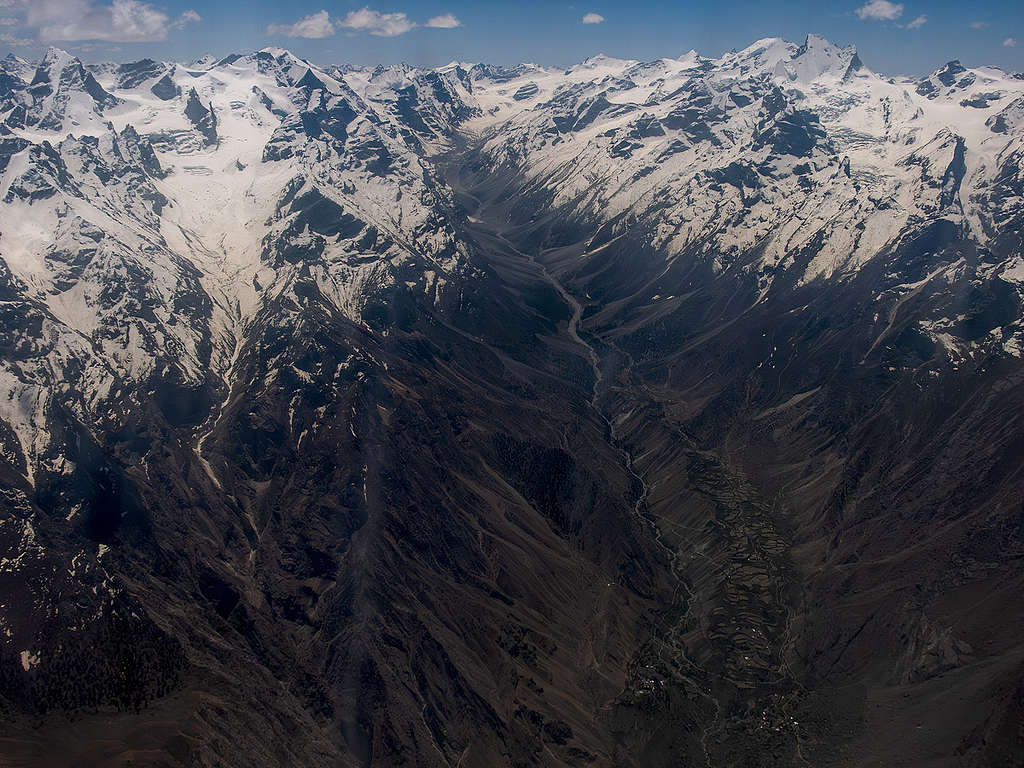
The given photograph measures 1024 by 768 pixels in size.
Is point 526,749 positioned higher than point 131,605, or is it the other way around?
point 131,605

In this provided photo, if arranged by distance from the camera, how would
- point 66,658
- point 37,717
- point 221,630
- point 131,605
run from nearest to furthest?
1. point 37,717
2. point 66,658
3. point 131,605
4. point 221,630

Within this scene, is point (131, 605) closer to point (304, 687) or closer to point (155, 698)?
point (155, 698)

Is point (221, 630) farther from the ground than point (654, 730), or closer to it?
farther from the ground

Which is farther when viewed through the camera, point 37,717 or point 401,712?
point 401,712

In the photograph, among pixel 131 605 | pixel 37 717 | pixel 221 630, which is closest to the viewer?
pixel 37 717

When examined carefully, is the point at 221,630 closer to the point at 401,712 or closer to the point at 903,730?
the point at 401,712

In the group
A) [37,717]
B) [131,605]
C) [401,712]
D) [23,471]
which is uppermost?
[23,471]

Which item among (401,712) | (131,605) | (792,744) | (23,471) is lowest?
(792,744)

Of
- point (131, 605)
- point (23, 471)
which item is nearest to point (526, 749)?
point (131, 605)

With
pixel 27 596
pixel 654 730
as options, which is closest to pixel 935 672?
pixel 654 730
